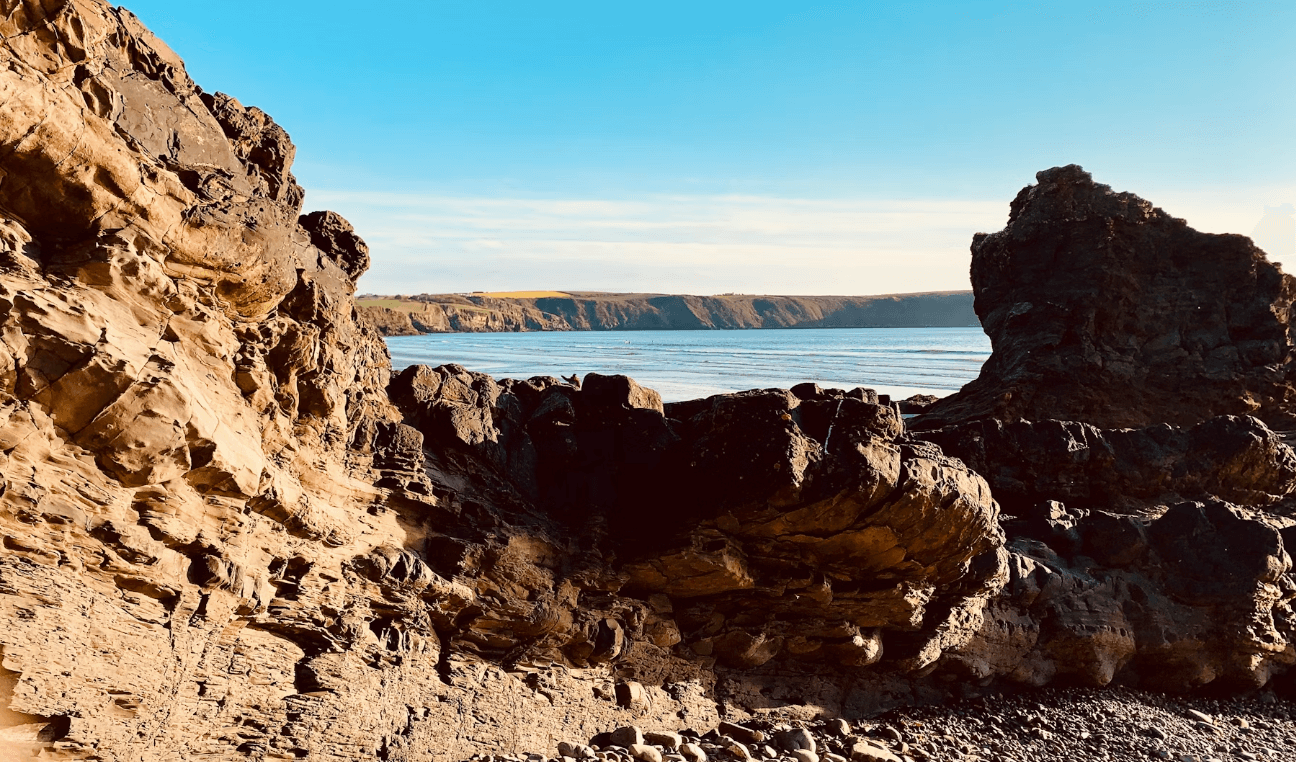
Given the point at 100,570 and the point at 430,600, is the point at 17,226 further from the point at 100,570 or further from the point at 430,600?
the point at 430,600

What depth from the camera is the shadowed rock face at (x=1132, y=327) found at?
59.2 ft

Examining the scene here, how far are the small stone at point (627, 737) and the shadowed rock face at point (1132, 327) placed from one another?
12120 mm

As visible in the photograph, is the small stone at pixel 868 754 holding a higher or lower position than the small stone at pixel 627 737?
lower

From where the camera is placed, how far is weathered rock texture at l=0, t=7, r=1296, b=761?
5859 millimetres

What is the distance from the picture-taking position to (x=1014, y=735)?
10.1 meters

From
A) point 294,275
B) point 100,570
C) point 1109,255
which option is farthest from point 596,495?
point 1109,255

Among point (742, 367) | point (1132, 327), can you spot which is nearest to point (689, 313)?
point (742, 367)

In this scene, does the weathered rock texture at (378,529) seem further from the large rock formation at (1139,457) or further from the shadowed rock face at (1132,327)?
the shadowed rock face at (1132,327)

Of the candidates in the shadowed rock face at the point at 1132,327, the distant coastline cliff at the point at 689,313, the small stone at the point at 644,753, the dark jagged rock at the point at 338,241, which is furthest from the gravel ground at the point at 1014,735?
the distant coastline cliff at the point at 689,313

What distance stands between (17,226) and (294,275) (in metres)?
2.26

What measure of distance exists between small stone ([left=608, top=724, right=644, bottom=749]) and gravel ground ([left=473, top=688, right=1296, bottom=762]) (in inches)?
0.4

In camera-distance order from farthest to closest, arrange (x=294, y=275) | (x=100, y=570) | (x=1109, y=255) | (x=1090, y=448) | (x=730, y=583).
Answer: (x=1109, y=255) < (x=1090, y=448) < (x=730, y=583) < (x=294, y=275) < (x=100, y=570)

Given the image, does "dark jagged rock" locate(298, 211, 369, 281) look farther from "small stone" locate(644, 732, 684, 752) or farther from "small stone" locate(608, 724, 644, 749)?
"small stone" locate(644, 732, 684, 752)

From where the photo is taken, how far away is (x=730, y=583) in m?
9.35
